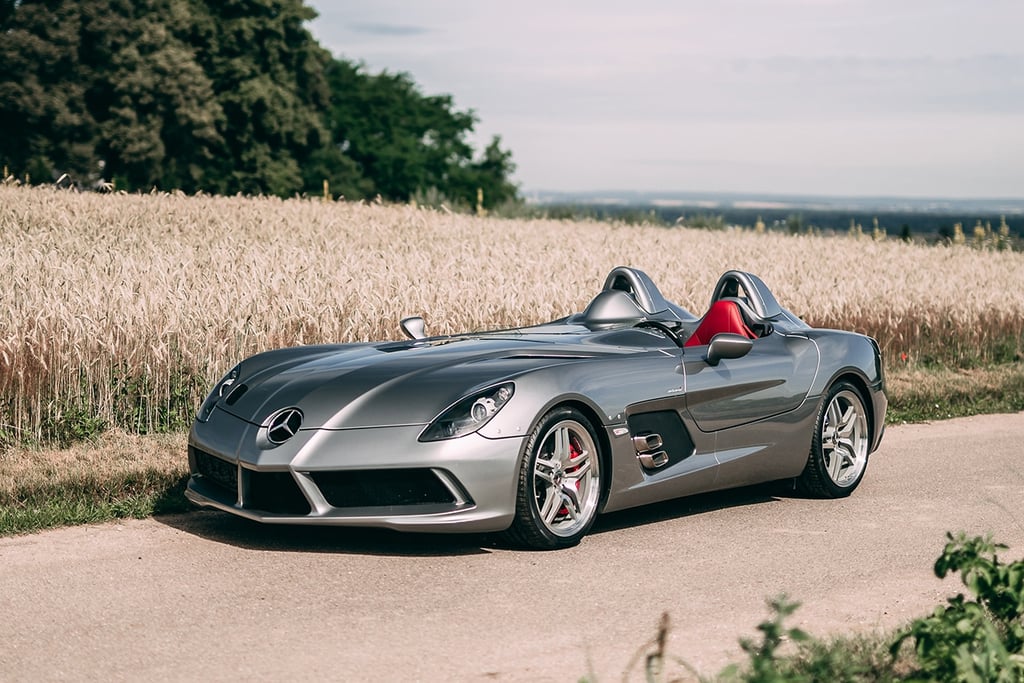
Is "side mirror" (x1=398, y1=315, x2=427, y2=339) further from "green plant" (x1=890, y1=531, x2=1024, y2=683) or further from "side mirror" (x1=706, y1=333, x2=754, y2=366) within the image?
"green plant" (x1=890, y1=531, x2=1024, y2=683)

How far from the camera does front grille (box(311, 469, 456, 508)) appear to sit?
252 inches

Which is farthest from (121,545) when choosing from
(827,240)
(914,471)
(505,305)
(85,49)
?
(85,49)

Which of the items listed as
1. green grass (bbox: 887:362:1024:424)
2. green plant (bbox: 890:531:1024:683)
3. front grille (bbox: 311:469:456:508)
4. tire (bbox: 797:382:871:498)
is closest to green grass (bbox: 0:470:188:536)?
front grille (bbox: 311:469:456:508)

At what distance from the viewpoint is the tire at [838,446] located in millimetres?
8273

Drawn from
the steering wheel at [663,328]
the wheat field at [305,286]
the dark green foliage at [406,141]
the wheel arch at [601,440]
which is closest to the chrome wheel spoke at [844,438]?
the steering wheel at [663,328]

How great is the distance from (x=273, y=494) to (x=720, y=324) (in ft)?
10.2

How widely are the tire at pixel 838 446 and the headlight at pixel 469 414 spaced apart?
2.54m

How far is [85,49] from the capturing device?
45.4 metres

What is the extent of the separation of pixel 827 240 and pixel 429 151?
1822 inches

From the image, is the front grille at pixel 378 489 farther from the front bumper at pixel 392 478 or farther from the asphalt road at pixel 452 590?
the asphalt road at pixel 452 590

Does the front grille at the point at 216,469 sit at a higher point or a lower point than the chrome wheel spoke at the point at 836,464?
higher

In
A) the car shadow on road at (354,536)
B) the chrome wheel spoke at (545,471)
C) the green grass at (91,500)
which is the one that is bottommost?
the car shadow on road at (354,536)

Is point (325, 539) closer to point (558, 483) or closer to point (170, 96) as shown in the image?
point (558, 483)

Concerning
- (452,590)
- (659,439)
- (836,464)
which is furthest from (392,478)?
Result: (836,464)
